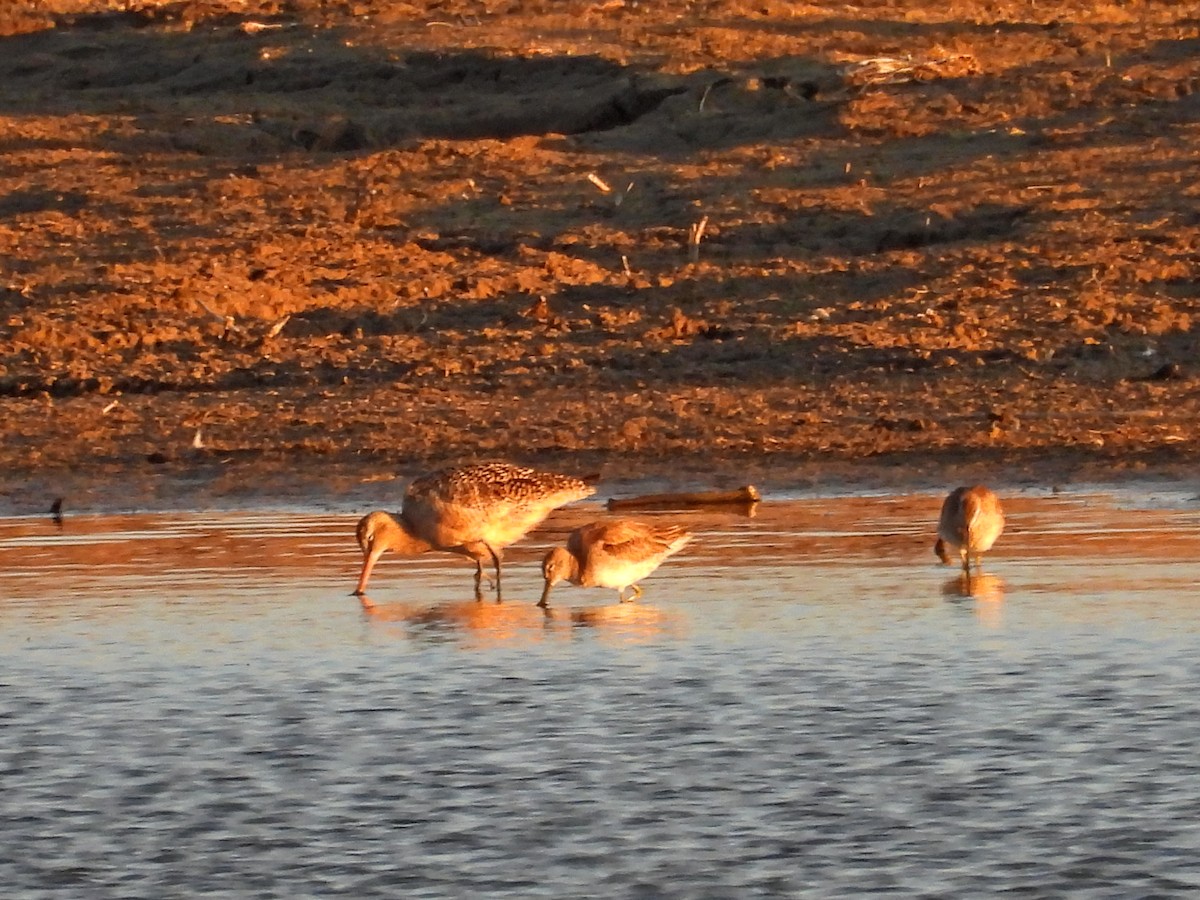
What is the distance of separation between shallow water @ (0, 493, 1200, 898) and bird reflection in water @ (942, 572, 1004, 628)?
3cm

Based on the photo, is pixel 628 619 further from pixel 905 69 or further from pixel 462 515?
pixel 905 69

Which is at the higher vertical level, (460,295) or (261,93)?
(261,93)

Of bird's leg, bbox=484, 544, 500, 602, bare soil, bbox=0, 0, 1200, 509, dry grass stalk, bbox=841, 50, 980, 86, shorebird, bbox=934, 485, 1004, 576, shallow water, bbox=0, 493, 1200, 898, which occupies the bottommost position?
shallow water, bbox=0, 493, 1200, 898

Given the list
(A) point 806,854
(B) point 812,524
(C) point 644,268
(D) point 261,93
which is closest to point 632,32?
(D) point 261,93

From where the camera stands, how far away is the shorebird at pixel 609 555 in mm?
10125

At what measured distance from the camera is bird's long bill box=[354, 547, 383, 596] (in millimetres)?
10461

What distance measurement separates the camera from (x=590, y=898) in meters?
6.10

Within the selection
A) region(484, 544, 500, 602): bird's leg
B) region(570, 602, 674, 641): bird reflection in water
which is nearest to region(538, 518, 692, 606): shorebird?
region(570, 602, 674, 641): bird reflection in water

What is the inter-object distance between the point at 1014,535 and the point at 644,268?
205 inches

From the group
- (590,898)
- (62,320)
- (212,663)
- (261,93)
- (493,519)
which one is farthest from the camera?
(261,93)

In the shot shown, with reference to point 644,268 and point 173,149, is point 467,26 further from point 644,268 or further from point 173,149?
point 644,268

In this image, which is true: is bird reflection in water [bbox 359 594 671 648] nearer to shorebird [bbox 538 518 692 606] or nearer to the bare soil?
shorebird [bbox 538 518 692 606]

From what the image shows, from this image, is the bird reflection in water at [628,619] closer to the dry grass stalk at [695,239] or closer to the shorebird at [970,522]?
the shorebird at [970,522]

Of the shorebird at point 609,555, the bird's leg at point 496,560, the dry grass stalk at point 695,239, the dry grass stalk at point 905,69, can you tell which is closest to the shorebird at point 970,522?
the shorebird at point 609,555
